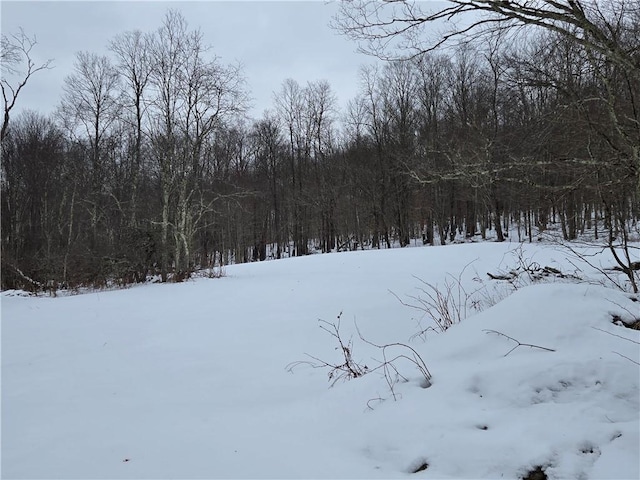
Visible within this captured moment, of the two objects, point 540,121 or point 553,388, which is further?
point 540,121

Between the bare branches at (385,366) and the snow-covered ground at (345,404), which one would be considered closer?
the snow-covered ground at (345,404)

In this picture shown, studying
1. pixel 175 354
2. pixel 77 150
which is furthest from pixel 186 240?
pixel 77 150

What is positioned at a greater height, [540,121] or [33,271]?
[540,121]

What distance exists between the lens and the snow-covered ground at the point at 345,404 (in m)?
2.20

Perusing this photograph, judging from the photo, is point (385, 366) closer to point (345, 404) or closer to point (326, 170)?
point (345, 404)

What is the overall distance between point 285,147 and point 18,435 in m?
39.0

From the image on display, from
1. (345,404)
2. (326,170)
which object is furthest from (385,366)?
(326,170)

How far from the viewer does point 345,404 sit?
3072 millimetres

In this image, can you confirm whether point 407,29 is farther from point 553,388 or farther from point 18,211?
point 18,211

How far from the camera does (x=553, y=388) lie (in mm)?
2482

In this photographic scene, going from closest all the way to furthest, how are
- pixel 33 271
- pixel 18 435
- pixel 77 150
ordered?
pixel 18 435 < pixel 33 271 < pixel 77 150

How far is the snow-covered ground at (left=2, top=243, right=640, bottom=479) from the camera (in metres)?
2.20

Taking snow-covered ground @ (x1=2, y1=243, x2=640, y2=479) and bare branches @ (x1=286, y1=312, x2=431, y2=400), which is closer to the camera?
snow-covered ground @ (x1=2, y1=243, x2=640, y2=479)

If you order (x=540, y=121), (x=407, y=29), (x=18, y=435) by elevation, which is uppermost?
(x=407, y=29)
